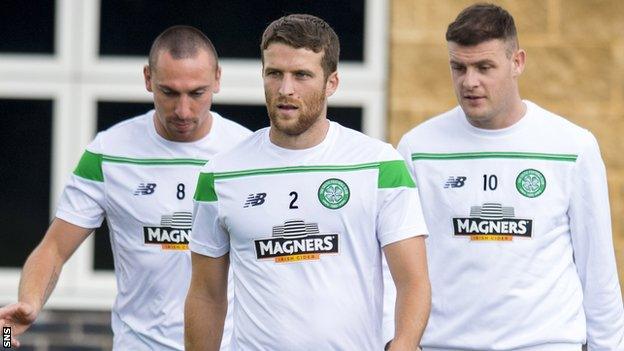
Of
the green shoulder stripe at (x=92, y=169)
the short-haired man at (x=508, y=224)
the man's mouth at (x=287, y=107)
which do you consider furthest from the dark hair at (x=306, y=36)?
the green shoulder stripe at (x=92, y=169)

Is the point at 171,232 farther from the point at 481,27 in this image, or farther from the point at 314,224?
the point at 481,27

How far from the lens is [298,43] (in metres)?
4.88

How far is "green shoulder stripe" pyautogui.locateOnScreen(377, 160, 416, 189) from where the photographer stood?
4.89m

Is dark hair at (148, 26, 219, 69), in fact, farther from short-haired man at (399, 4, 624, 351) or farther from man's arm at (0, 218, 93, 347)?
short-haired man at (399, 4, 624, 351)

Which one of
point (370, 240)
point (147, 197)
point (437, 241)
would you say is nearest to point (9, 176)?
point (147, 197)

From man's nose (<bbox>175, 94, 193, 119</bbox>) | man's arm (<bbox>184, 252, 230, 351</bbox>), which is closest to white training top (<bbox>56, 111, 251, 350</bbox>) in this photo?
man's nose (<bbox>175, 94, 193, 119</bbox>)

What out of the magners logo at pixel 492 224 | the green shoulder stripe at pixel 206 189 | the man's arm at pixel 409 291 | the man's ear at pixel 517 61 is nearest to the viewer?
the man's arm at pixel 409 291

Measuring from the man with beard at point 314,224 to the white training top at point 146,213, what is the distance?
109 cm

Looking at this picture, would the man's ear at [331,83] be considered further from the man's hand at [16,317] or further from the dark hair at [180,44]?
the man's hand at [16,317]

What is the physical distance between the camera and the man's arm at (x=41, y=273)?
212 inches

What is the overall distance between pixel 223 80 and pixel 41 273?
284 cm

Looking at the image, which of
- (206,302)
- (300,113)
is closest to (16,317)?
(206,302)

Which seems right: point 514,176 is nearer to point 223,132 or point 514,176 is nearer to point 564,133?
point 564,133

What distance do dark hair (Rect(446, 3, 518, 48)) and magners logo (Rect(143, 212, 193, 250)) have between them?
1.20m
